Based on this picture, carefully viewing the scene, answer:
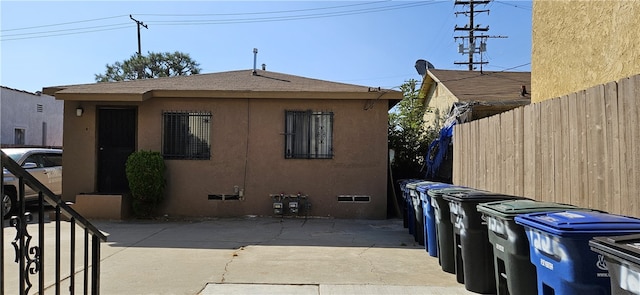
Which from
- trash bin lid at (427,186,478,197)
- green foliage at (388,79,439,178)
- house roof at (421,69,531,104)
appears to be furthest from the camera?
house roof at (421,69,531,104)

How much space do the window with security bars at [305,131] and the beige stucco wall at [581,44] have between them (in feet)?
14.4

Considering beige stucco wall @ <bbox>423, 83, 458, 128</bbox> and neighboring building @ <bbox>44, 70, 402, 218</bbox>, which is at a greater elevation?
beige stucco wall @ <bbox>423, 83, 458, 128</bbox>

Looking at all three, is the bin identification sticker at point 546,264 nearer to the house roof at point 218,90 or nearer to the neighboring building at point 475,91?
the house roof at point 218,90

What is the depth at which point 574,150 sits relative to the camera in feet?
15.7

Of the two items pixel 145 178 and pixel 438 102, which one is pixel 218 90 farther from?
pixel 438 102

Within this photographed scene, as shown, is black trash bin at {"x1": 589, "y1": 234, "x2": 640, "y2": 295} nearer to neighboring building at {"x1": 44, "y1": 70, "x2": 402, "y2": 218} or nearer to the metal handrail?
the metal handrail

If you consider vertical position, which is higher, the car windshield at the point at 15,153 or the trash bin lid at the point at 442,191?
the car windshield at the point at 15,153

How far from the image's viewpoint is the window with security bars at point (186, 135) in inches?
421

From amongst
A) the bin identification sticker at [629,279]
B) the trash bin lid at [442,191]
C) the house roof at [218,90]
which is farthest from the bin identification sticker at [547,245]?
the house roof at [218,90]

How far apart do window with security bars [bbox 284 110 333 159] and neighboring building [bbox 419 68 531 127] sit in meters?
4.33

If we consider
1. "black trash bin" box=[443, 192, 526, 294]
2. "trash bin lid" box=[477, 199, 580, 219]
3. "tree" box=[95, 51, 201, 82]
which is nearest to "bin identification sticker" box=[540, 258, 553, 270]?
"trash bin lid" box=[477, 199, 580, 219]

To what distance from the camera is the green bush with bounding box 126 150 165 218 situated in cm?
1000

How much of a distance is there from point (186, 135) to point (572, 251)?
9.16 m

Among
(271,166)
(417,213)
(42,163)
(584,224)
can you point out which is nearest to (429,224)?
(417,213)
